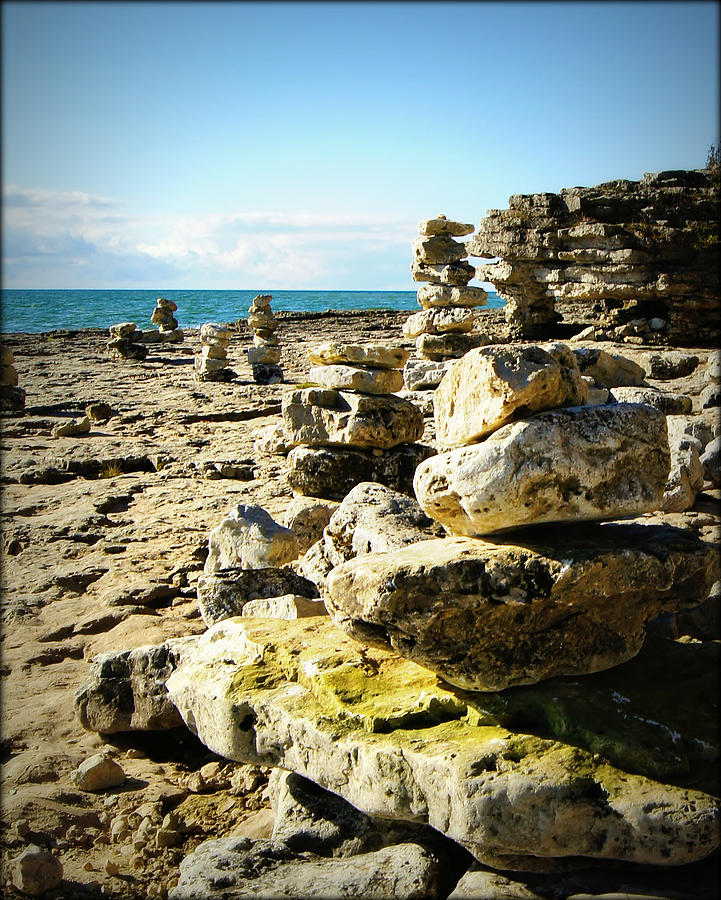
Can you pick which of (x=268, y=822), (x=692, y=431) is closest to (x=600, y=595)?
(x=268, y=822)

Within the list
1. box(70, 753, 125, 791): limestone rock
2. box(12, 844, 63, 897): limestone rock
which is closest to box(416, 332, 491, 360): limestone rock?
box(70, 753, 125, 791): limestone rock

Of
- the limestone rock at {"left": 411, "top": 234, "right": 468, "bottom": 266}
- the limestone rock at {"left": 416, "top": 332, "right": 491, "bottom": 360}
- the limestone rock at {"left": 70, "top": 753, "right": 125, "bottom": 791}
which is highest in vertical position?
the limestone rock at {"left": 411, "top": 234, "right": 468, "bottom": 266}

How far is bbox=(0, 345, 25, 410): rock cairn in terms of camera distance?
13.9 metres

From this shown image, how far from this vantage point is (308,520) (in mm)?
6648

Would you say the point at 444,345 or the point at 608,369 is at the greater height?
the point at 444,345

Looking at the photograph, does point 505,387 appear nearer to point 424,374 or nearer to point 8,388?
point 424,374

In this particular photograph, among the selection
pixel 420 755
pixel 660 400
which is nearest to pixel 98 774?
pixel 420 755

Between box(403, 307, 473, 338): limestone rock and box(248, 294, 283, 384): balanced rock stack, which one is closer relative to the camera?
box(403, 307, 473, 338): limestone rock

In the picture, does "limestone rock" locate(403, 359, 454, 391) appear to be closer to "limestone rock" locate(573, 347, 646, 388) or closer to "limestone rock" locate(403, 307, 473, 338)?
"limestone rock" locate(403, 307, 473, 338)

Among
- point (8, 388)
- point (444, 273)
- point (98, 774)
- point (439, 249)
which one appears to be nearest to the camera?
point (98, 774)

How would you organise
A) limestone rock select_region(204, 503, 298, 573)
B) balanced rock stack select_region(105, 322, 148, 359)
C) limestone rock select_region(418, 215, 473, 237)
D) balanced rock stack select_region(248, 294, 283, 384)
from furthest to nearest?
balanced rock stack select_region(105, 322, 148, 359) < balanced rock stack select_region(248, 294, 283, 384) < limestone rock select_region(418, 215, 473, 237) < limestone rock select_region(204, 503, 298, 573)

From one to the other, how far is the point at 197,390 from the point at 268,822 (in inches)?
502

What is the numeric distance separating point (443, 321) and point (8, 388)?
8.13 metres

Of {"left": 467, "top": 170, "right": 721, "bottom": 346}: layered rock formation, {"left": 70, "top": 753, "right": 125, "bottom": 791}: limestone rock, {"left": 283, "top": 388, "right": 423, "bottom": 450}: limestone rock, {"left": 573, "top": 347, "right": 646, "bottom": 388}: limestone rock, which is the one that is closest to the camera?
{"left": 70, "top": 753, "right": 125, "bottom": 791}: limestone rock
